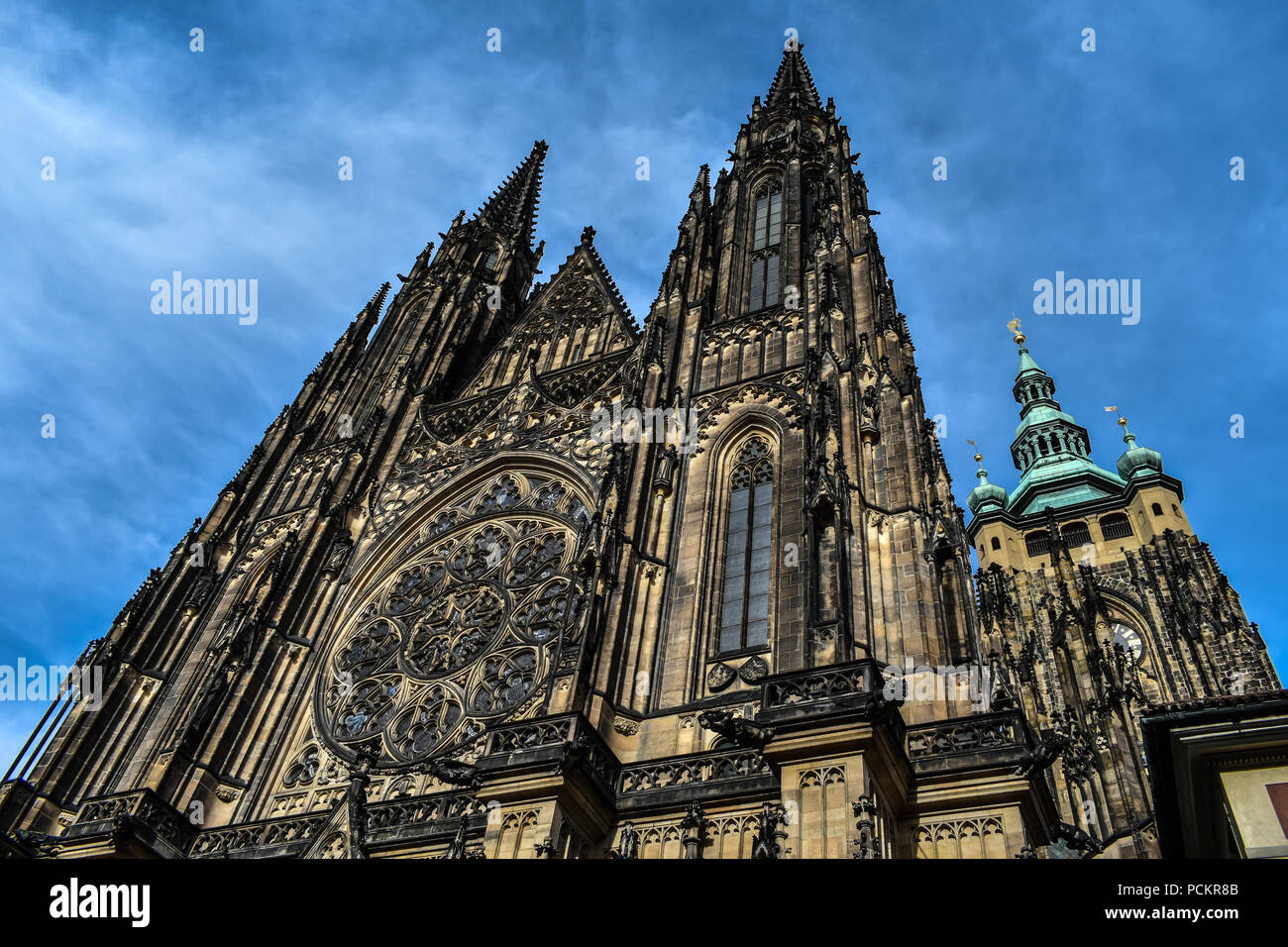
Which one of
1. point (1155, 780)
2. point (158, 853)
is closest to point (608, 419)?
point (158, 853)

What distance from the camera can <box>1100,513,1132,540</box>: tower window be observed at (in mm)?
41406

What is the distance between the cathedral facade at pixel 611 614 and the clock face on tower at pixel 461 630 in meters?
0.06

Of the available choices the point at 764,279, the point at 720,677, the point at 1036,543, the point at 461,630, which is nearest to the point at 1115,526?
the point at 1036,543

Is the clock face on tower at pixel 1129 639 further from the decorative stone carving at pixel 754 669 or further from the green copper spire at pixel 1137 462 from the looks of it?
the decorative stone carving at pixel 754 669

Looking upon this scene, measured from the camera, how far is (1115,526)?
42031 millimetres

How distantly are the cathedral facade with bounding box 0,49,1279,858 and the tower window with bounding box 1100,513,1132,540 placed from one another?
42.2ft

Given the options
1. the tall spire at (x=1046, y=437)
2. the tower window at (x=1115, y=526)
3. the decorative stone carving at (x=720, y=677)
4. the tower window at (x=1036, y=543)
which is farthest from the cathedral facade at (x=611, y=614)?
the tall spire at (x=1046, y=437)

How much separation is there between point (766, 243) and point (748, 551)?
→ 10120 millimetres

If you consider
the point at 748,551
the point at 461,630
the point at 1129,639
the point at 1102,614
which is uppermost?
the point at 1129,639

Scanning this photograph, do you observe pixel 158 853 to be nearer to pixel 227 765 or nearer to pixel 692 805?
pixel 227 765

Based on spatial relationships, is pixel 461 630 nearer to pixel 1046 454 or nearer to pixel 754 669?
pixel 754 669

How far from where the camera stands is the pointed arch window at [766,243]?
21806 mm

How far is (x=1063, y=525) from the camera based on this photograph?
4325cm

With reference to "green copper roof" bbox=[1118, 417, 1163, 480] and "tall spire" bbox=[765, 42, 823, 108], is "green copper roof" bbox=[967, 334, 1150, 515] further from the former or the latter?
"tall spire" bbox=[765, 42, 823, 108]
